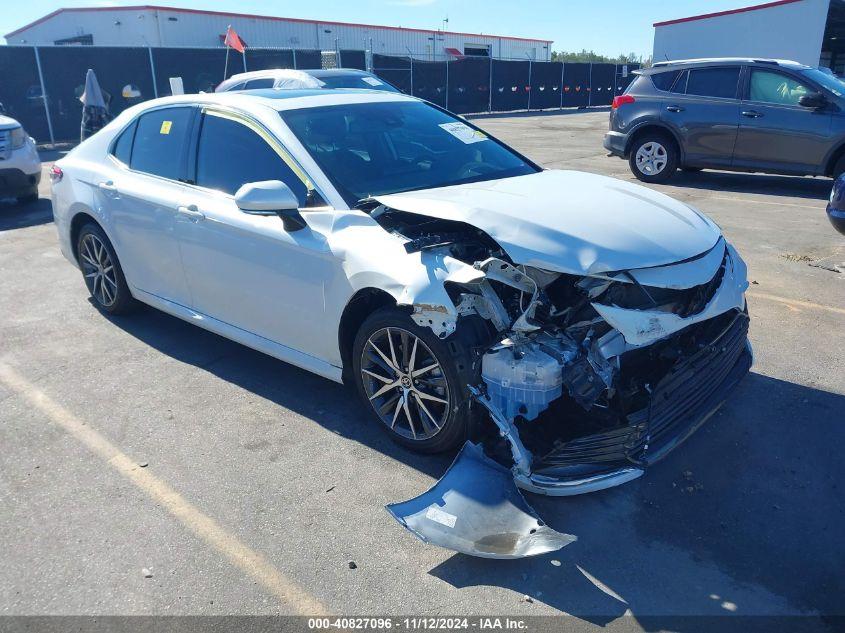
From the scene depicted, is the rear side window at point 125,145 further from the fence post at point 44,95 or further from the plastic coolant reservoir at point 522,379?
the fence post at point 44,95

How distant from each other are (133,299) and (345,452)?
2742mm

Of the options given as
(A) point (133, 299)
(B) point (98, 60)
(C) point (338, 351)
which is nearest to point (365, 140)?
(C) point (338, 351)

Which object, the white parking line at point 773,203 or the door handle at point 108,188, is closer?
the door handle at point 108,188

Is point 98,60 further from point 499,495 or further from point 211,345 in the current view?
point 499,495

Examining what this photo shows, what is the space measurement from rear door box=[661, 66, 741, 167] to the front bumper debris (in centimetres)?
883

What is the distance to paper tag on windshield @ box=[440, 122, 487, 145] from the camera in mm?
4664

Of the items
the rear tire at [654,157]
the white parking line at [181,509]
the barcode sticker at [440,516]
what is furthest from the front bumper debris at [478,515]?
the rear tire at [654,157]

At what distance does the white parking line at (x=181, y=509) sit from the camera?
2752mm

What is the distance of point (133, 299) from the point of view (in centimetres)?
550

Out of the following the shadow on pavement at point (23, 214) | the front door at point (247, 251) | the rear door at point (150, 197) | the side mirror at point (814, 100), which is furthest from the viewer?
the side mirror at point (814, 100)

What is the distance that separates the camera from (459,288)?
10.8ft

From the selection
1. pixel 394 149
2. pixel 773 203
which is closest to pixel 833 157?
pixel 773 203

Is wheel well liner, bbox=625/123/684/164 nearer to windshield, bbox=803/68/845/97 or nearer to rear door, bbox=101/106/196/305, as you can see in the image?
windshield, bbox=803/68/845/97

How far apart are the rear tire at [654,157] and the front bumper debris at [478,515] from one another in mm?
9010
